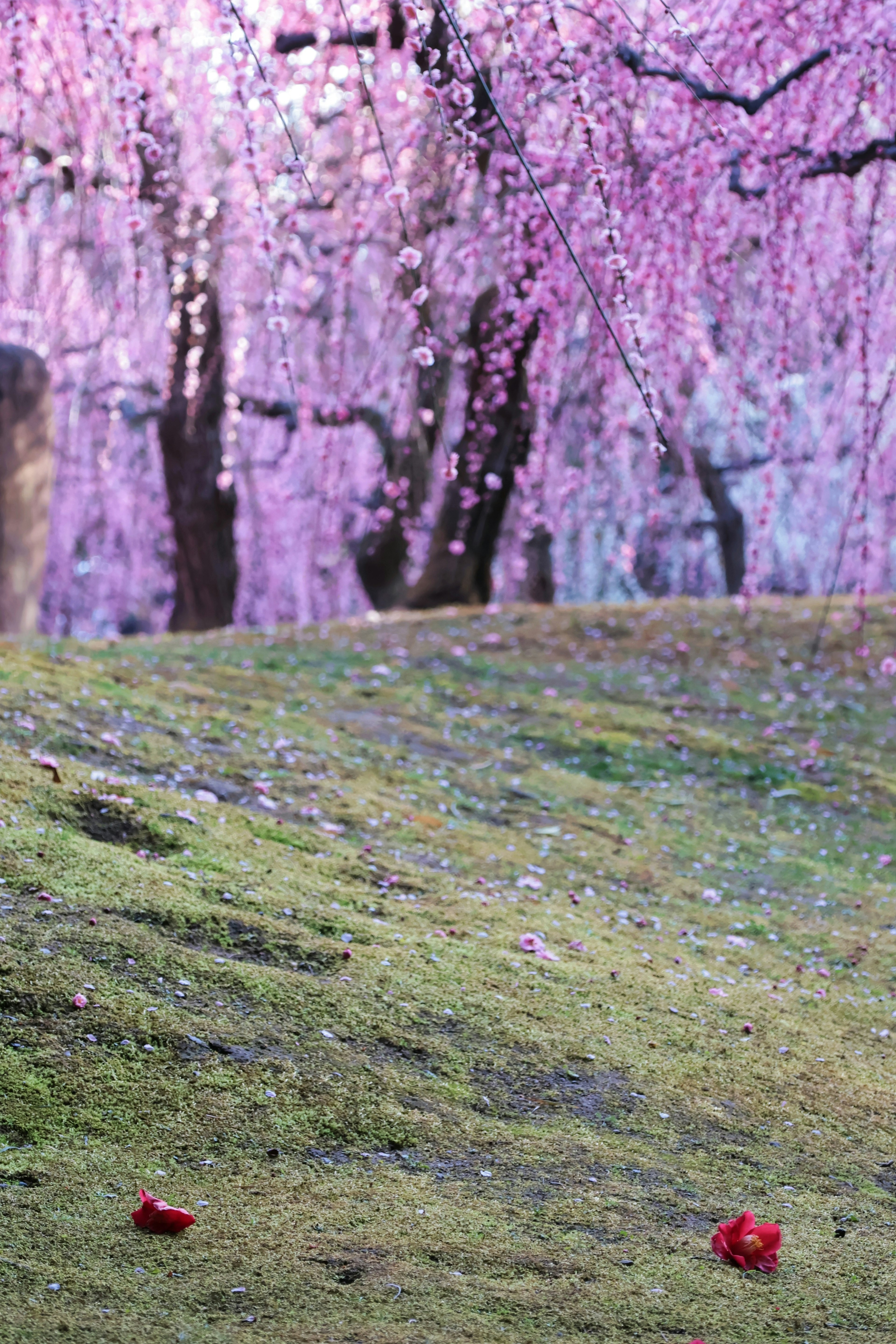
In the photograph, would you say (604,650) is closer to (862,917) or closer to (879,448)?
(879,448)

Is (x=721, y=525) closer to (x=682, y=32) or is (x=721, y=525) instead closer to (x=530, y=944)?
(x=530, y=944)

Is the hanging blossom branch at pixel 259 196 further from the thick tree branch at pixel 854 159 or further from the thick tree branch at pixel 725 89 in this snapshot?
the thick tree branch at pixel 854 159

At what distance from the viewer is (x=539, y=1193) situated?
7.68 ft

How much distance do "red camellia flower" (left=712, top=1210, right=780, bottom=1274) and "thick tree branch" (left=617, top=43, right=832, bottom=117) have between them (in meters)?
3.81

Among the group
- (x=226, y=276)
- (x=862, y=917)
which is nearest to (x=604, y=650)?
(x=862, y=917)

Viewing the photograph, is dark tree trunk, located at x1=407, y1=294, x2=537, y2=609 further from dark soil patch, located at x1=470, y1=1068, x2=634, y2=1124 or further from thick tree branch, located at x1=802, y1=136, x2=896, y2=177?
dark soil patch, located at x1=470, y1=1068, x2=634, y2=1124

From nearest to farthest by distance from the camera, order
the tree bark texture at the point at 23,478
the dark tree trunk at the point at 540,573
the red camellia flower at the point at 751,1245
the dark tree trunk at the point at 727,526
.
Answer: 1. the red camellia flower at the point at 751,1245
2. the tree bark texture at the point at 23,478
3. the dark tree trunk at the point at 540,573
4. the dark tree trunk at the point at 727,526

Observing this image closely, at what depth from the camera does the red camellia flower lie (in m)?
2.11

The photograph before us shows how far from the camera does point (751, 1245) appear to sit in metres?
2.11

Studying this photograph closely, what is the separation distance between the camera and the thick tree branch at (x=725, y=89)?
14.5 ft

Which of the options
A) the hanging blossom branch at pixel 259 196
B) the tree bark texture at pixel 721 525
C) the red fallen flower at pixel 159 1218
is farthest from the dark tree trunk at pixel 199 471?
the red fallen flower at pixel 159 1218

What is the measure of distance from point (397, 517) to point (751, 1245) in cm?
983

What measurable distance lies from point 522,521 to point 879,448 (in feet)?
9.45

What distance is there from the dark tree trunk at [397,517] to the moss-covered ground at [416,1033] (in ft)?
12.6
